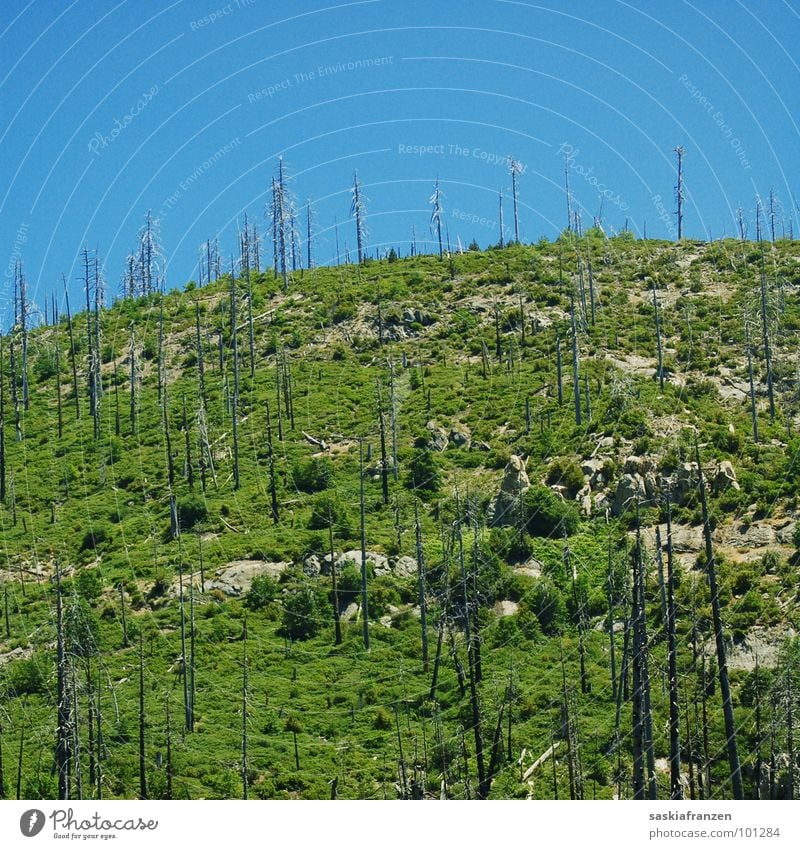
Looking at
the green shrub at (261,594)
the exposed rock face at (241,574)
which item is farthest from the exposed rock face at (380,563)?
the green shrub at (261,594)

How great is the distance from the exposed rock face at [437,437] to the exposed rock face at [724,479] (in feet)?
65.7

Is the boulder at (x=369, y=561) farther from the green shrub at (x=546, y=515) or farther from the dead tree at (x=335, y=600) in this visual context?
the green shrub at (x=546, y=515)

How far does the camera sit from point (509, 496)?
3100 inches

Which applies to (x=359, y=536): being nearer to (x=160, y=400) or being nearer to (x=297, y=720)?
(x=297, y=720)

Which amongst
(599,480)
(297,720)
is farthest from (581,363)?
(297,720)

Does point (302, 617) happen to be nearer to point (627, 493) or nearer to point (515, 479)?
point (515, 479)

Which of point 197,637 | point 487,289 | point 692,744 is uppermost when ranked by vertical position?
point 487,289

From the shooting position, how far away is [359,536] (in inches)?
3063

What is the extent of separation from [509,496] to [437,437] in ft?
45.2

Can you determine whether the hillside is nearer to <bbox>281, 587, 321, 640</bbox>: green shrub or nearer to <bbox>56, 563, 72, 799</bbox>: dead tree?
<bbox>281, 587, 321, 640</bbox>: green shrub

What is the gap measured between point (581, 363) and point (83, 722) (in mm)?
52597

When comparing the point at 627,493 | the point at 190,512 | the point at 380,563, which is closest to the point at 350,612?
the point at 380,563

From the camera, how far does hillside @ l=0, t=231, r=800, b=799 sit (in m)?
55.0

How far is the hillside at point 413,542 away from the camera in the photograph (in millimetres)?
55000
